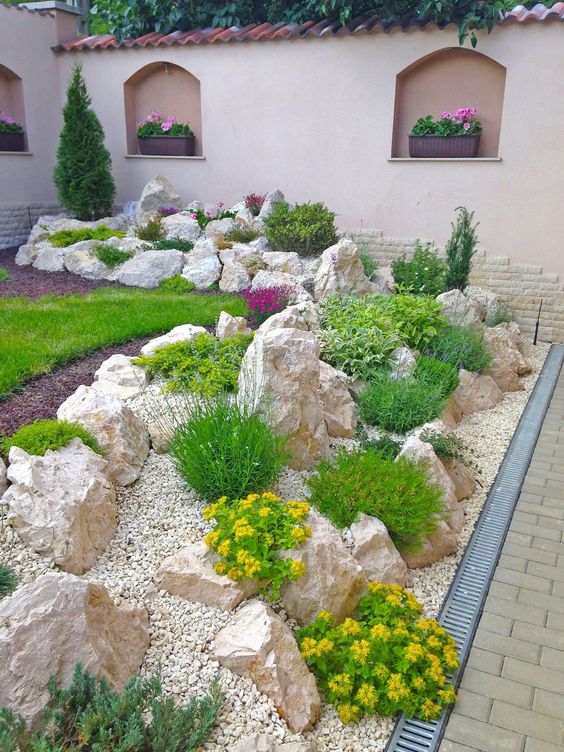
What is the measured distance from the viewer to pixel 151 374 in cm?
568

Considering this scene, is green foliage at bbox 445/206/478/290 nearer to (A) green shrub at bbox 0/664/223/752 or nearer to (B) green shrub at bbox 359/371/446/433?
(B) green shrub at bbox 359/371/446/433

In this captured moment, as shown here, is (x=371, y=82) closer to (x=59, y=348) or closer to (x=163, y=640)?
(x=59, y=348)

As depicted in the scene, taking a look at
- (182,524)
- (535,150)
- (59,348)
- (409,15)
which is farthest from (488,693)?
(409,15)

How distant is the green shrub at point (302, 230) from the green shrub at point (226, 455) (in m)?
6.32

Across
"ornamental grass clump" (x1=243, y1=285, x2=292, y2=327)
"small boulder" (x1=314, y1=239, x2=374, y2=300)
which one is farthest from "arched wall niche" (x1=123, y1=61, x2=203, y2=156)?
"ornamental grass clump" (x1=243, y1=285, x2=292, y2=327)

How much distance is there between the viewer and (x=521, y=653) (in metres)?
3.66

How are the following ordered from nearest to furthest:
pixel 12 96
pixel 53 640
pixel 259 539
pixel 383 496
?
pixel 53 640, pixel 259 539, pixel 383 496, pixel 12 96

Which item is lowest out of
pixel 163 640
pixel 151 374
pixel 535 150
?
pixel 163 640

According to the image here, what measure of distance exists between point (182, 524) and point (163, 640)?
862mm

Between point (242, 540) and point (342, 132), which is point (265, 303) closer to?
point (242, 540)

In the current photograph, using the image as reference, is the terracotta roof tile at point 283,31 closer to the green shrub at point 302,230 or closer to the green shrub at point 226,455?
the green shrub at point 302,230

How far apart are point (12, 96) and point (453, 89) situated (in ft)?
28.4

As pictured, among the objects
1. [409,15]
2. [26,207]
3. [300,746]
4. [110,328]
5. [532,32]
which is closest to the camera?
[300,746]

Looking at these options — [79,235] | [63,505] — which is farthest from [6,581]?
[79,235]
